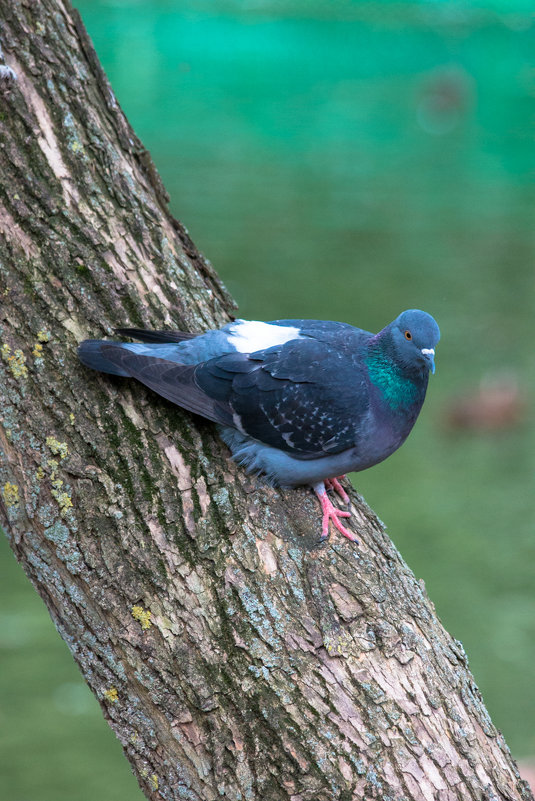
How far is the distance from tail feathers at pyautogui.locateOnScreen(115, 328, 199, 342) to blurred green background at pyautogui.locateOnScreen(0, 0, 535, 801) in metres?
2.70

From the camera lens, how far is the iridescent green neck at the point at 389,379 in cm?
248

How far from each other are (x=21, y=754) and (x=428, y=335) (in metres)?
3.21

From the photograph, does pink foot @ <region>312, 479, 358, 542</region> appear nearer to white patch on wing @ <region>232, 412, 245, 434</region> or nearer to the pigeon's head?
white patch on wing @ <region>232, 412, 245, 434</region>

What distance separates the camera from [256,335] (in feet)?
8.20

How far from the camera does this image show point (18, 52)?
8.09ft

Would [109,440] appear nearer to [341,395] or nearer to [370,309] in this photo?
[341,395]

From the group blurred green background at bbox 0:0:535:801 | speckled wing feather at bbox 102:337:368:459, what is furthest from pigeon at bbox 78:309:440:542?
blurred green background at bbox 0:0:535:801

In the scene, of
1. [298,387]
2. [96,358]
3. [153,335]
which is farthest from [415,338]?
[96,358]

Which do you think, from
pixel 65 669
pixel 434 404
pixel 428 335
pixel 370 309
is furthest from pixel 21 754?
pixel 370 309

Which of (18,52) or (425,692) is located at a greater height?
(18,52)

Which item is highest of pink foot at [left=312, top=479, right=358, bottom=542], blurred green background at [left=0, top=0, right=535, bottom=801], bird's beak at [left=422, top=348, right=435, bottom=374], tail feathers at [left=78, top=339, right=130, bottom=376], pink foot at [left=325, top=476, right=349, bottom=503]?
blurred green background at [left=0, top=0, right=535, bottom=801]

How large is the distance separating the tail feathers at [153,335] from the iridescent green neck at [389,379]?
0.55 meters

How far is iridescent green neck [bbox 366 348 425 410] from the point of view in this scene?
8.13ft

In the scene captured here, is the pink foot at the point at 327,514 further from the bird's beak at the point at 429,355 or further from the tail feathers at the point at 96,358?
the tail feathers at the point at 96,358
